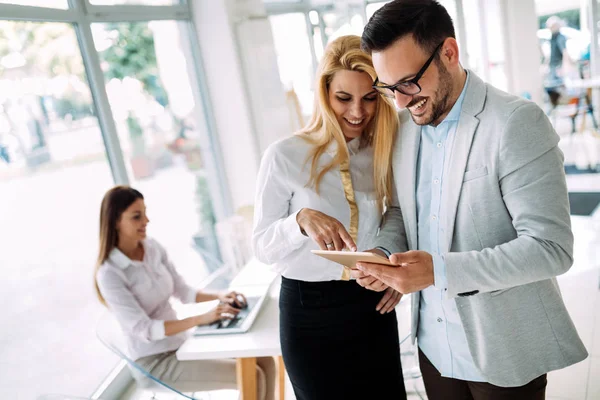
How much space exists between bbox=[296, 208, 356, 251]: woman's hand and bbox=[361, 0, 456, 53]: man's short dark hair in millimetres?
496

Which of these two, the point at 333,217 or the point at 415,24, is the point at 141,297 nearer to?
the point at 333,217

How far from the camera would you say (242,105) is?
179 inches

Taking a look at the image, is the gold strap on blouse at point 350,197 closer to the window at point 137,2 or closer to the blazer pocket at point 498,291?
the blazer pocket at point 498,291

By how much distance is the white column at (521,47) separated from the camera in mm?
8758

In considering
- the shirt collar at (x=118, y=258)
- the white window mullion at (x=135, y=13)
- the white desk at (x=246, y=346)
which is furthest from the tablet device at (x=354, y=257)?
the white window mullion at (x=135, y=13)

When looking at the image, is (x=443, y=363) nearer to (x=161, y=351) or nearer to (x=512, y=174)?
(x=512, y=174)

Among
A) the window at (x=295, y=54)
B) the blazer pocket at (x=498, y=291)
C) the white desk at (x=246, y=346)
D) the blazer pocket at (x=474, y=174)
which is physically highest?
the window at (x=295, y=54)

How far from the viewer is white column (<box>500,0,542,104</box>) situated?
8.76 metres

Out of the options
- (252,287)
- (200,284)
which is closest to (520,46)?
(200,284)

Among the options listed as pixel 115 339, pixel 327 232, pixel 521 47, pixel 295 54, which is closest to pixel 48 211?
pixel 115 339

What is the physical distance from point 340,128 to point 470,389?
0.88 metres

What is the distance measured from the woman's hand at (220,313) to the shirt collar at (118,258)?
1.65 feet

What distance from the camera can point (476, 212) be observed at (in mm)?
1253

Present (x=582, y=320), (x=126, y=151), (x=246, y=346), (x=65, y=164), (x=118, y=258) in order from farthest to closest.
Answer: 1. (x=126, y=151)
2. (x=582, y=320)
3. (x=65, y=164)
4. (x=118, y=258)
5. (x=246, y=346)
